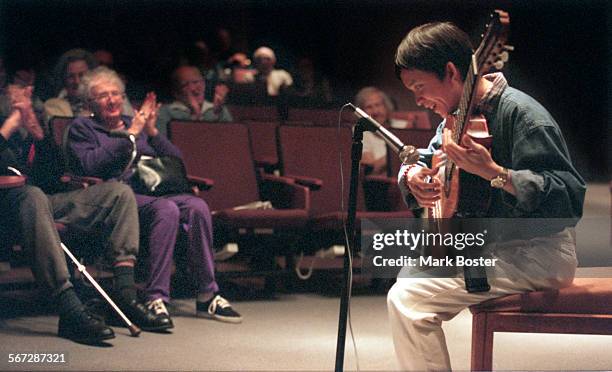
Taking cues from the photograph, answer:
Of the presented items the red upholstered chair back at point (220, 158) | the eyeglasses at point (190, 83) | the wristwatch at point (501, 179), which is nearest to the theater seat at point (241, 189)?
the red upholstered chair back at point (220, 158)

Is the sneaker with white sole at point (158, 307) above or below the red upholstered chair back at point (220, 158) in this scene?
below

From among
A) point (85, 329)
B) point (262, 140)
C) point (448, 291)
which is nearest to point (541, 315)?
point (448, 291)

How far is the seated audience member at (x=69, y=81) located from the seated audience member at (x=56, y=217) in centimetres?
43

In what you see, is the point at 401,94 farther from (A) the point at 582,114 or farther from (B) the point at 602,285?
(B) the point at 602,285

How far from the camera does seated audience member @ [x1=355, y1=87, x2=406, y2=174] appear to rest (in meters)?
3.90

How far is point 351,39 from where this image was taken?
19.5ft

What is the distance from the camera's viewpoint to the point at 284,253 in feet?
13.4

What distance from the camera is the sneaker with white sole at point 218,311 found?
3.17 meters

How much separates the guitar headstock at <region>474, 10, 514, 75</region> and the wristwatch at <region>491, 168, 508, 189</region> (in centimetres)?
20

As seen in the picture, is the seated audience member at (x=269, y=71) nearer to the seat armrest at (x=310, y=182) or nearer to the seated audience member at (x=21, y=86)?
the seat armrest at (x=310, y=182)

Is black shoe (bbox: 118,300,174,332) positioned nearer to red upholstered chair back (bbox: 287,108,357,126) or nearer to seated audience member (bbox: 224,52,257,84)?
red upholstered chair back (bbox: 287,108,357,126)

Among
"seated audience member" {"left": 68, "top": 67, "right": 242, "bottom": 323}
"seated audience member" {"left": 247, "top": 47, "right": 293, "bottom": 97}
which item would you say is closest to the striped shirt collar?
"seated audience member" {"left": 68, "top": 67, "right": 242, "bottom": 323}

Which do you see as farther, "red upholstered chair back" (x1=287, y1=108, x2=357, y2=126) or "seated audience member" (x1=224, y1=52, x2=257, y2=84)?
"seated audience member" (x1=224, y1=52, x2=257, y2=84)

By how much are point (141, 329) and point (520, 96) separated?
1.79 m
